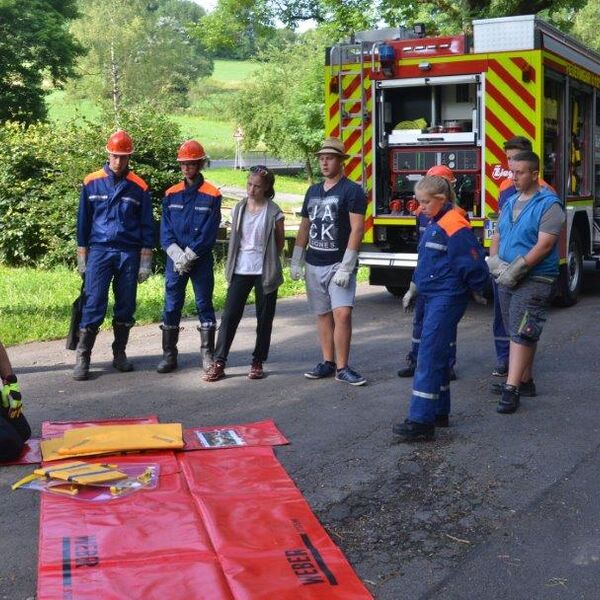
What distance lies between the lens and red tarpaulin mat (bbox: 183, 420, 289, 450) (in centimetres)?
612

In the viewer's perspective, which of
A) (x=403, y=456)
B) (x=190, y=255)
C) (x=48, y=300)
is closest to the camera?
(x=403, y=456)

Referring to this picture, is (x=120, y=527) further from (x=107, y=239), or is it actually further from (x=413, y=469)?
(x=107, y=239)

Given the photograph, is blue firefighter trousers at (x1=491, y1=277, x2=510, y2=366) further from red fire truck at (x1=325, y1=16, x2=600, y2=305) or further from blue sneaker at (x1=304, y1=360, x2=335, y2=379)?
red fire truck at (x1=325, y1=16, x2=600, y2=305)

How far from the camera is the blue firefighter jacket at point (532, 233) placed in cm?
683

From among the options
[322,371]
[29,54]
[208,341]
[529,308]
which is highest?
[29,54]

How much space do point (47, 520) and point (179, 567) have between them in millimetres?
910

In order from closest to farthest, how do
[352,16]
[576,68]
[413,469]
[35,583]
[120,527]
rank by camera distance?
[35,583]
[120,527]
[413,469]
[576,68]
[352,16]

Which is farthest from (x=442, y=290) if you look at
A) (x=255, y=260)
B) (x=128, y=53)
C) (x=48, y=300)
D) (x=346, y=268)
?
(x=128, y=53)

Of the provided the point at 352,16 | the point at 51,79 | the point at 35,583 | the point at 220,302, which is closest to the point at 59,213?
the point at 220,302

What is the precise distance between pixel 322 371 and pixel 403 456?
2.17m

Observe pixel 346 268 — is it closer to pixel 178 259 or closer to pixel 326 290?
pixel 326 290

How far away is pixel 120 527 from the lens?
473 cm

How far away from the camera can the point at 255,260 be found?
26.1ft

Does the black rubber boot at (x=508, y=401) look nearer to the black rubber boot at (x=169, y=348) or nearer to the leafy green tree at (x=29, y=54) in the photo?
the black rubber boot at (x=169, y=348)
